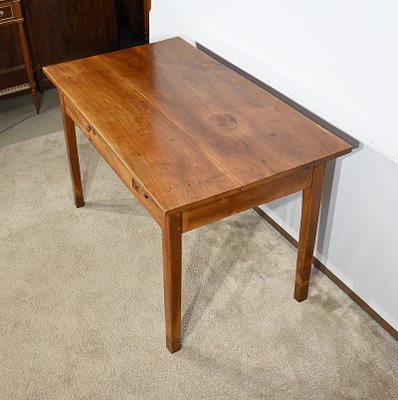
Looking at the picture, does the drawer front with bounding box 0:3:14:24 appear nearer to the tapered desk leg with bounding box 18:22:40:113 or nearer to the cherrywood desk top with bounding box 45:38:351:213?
the tapered desk leg with bounding box 18:22:40:113

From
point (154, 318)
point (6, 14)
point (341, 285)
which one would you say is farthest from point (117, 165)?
point (6, 14)

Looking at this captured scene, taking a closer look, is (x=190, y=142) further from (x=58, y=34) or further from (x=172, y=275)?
(x=58, y=34)

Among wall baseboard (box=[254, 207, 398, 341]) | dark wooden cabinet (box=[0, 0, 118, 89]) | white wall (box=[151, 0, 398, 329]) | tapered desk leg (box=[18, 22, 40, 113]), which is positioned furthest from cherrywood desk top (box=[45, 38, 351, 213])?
dark wooden cabinet (box=[0, 0, 118, 89])

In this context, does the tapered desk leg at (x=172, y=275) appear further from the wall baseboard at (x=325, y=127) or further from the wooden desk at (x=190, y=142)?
the wall baseboard at (x=325, y=127)

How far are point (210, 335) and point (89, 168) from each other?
3.84 feet

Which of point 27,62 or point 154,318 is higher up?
point 27,62

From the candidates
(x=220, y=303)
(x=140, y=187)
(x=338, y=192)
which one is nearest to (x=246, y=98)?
(x=338, y=192)

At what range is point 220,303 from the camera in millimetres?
2055

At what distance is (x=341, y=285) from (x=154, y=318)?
2.31 feet

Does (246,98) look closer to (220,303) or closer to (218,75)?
(218,75)

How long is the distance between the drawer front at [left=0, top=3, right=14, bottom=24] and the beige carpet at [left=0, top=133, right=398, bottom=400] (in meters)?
0.93

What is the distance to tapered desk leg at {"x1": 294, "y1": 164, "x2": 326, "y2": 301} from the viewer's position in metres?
1.75

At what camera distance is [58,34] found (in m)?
3.25

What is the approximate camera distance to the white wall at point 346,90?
5.31 ft
